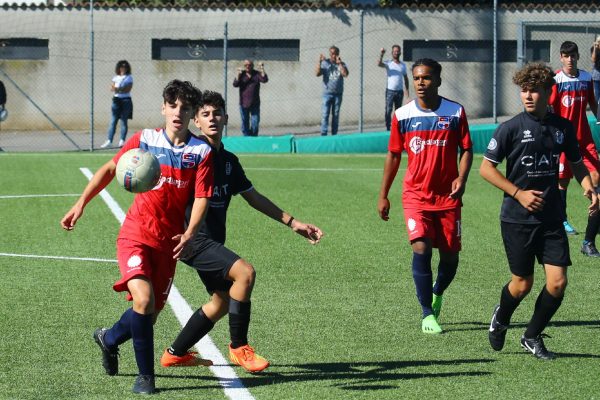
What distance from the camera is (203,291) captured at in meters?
10.5

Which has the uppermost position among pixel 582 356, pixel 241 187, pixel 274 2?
pixel 274 2

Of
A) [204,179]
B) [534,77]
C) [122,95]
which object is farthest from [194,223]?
[122,95]

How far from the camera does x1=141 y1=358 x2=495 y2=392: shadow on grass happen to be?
7258 mm

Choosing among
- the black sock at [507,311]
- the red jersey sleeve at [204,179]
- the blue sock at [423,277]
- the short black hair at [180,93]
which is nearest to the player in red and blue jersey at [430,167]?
the blue sock at [423,277]

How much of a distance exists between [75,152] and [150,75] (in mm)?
5322

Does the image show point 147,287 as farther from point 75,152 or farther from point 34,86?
point 34,86

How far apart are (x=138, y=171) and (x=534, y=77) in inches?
105

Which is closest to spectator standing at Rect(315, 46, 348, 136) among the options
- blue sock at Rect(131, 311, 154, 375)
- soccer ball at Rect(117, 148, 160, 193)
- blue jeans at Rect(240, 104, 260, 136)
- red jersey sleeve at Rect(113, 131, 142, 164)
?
blue jeans at Rect(240, 104, 260, 136)

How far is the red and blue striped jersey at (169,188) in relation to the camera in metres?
7.19

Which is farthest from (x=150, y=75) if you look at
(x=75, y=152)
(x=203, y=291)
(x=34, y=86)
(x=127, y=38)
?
(x=203, y=291)

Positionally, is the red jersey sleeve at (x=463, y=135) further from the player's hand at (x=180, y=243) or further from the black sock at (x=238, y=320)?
the player's hand at (x=180, y=243)

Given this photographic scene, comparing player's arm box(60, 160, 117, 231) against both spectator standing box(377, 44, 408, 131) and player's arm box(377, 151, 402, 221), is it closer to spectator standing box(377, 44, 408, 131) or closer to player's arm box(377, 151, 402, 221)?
player's arm box(377, 151, 402, 221)

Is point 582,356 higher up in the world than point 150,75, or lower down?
lower down

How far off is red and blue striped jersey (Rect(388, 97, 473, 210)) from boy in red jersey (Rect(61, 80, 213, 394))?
2.23 metres
